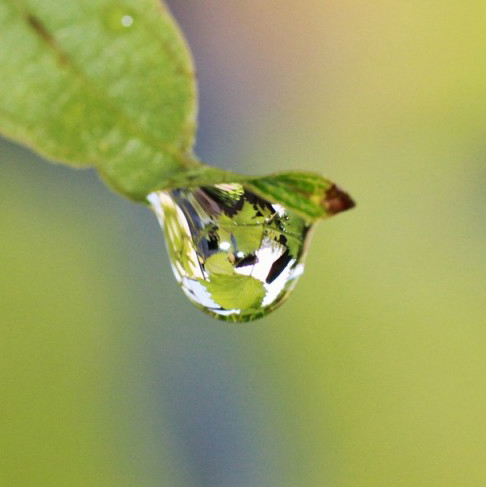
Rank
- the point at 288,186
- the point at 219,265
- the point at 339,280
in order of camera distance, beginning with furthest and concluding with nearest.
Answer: the point at 339,280 → the point at 219,265 → the point at 288,186

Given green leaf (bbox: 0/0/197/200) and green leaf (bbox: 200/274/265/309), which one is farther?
green leaf (bbox: 200/274/265/309)

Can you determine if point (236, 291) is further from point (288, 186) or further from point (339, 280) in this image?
point (339, 280)

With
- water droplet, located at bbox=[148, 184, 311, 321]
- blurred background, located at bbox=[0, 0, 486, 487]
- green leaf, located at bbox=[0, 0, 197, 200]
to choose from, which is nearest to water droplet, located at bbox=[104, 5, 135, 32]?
green leaf, located at bbox=[0, 0, 197, 200]

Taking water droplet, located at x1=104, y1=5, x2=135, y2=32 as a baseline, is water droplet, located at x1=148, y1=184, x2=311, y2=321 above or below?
below

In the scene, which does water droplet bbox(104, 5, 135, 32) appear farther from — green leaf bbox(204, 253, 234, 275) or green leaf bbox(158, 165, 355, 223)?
green leaf bbox(204, 253, 234, 275)

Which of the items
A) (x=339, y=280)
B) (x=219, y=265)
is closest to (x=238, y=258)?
(x=219, y=265)
